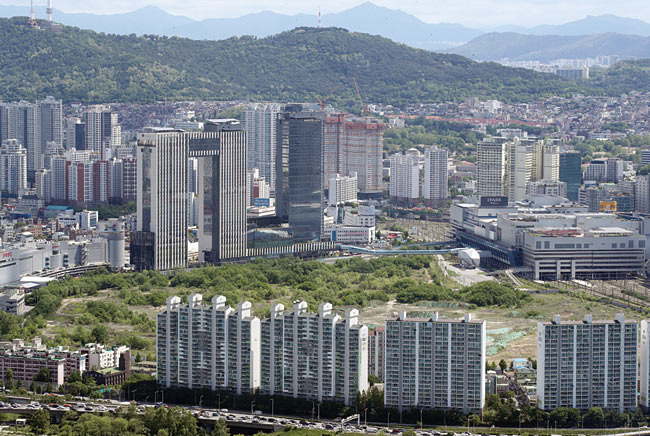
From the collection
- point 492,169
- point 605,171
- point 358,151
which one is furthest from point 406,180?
point 605,171

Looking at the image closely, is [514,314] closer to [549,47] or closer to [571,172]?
[571,172]

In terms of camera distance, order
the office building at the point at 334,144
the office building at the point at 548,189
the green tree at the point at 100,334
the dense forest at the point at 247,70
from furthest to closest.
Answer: the dense forest at the point at 247,70 → the office building at the point at 334,144 → the office building at the point at 548,189 → the green tree at the point at 100,334

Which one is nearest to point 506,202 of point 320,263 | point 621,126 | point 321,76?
point 320,263

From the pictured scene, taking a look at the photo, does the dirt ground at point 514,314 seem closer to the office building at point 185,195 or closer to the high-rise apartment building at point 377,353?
the high-rise apartment building at point 377,353

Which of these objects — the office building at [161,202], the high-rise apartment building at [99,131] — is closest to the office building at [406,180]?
the high-rise apartment building at [99,131]

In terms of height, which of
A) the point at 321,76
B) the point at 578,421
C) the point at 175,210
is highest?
the point at 321,76

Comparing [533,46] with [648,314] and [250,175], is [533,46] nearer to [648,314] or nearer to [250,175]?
[250,175]
